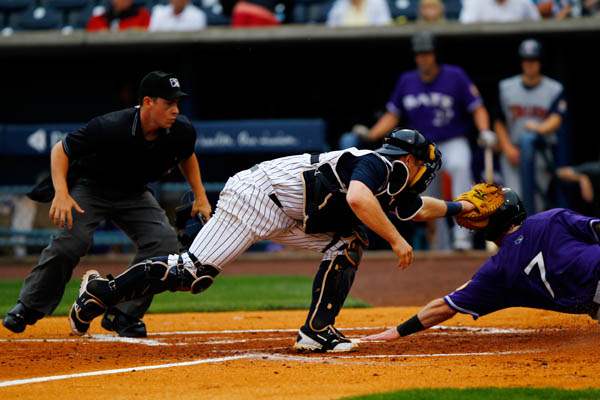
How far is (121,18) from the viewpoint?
42.1 feet

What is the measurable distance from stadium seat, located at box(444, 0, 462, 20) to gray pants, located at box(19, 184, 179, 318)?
295 inches

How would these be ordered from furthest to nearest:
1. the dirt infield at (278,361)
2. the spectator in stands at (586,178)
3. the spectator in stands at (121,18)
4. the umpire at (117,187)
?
the spectator in stands at (121,18) → the spectator in stands at (586,178) → the umpire at (117,187) → the dirt infield at (278,361)

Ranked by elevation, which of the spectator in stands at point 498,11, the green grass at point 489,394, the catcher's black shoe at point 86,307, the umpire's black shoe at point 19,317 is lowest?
the umpire's black shoe at point 19,317

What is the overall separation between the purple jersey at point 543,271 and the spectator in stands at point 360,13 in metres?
7.04

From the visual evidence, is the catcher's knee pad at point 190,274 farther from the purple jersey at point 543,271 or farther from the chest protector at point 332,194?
the purple jersey at point 543,271

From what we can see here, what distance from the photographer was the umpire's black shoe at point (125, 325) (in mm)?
6578

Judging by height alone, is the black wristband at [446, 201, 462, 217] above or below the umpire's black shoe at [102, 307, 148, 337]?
above

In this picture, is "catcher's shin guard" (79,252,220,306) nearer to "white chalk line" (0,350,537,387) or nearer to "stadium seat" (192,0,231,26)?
"white chalk line" (0,350,537,387)

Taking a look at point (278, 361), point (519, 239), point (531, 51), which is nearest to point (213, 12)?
point (531, 51)

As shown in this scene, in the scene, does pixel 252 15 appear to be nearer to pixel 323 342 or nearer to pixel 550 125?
pixel 550 125

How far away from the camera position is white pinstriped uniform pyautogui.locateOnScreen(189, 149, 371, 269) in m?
5.64

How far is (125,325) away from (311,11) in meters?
7.42

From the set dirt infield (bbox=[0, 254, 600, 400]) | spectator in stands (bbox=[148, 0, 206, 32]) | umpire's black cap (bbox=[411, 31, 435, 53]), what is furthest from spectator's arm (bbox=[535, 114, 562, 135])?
dirt infield (bbox=[0, 254, 600, 400])

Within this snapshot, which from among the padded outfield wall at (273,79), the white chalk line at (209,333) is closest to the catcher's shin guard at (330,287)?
the white chalk line at (209,333)
